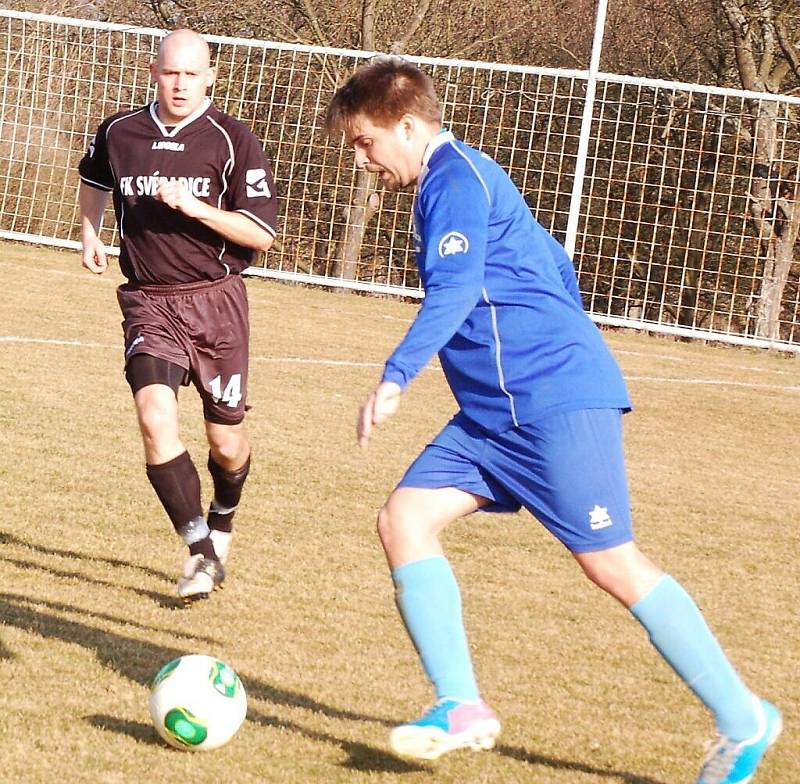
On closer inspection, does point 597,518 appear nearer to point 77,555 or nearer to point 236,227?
point 236,227

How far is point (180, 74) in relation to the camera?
5.57 m

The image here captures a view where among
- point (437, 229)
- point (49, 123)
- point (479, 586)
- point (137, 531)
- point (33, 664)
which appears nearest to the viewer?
point (437, 229)

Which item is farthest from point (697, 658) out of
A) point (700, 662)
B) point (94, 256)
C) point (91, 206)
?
point (91, 206)

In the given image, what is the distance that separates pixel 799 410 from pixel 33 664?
9636 mm

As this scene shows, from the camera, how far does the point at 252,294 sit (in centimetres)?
1691

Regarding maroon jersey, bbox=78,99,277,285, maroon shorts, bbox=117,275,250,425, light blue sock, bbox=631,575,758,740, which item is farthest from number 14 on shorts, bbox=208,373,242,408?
light blue sock, bbox=631,575,758,740

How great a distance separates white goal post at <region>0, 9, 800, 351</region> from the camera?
16.7 meters

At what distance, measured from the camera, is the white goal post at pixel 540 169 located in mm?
16719

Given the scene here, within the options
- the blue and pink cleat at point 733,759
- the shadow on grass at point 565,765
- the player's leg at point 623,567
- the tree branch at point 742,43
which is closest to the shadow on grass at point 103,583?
the shadow on grass at point 565,765

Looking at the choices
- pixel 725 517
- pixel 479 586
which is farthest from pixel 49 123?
pixel 479 586

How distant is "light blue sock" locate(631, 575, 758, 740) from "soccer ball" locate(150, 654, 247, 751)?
43.2 inches

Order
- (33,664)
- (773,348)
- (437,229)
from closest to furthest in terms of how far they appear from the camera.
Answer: (437,229)
(33,664)
(773,348)

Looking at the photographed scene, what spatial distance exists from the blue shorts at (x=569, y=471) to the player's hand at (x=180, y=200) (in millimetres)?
1901

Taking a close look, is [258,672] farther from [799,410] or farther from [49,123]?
[49,123]
